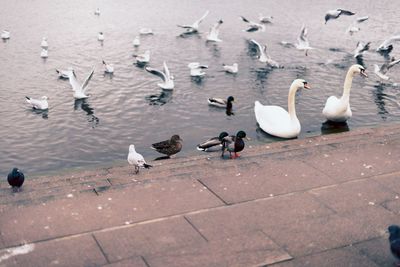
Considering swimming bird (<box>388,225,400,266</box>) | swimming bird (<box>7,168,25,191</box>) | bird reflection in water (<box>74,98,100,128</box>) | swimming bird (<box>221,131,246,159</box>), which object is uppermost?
swimming bird (<box>388,225,400,266</box>)

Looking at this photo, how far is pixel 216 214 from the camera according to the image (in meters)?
6.27

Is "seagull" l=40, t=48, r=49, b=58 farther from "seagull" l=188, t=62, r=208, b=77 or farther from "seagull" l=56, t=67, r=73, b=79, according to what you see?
"seagull" l=188, t=62, r=208, b=77

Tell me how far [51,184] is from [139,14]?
20.7m

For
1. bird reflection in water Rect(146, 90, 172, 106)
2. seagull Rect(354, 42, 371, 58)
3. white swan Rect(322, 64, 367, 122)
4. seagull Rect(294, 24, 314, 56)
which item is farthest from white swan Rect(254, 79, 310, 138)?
seagull Rect(354, 42, 371, 58)

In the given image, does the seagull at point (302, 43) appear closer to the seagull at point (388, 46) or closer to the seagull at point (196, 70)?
the seagull at point (388, 46)

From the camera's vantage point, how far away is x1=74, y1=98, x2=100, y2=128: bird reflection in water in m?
13.2

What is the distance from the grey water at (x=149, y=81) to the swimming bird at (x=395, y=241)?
655 centimetres

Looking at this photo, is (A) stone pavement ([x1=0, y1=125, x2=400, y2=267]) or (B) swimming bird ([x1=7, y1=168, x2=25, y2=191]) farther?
(B) swimming bird ([x1=7, y1=168, x2=25, y2=191])

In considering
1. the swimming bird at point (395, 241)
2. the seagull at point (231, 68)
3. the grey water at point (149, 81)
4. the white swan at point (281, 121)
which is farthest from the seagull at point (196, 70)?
the swimming bird at point (395, 241)

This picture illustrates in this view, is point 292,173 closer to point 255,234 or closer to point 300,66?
point 255,234

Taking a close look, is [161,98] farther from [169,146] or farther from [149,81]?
[169,146]

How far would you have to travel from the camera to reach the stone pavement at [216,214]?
543 centimetres

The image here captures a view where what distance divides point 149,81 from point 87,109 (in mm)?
3144

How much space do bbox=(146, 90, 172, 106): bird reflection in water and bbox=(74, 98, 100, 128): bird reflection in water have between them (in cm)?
156
